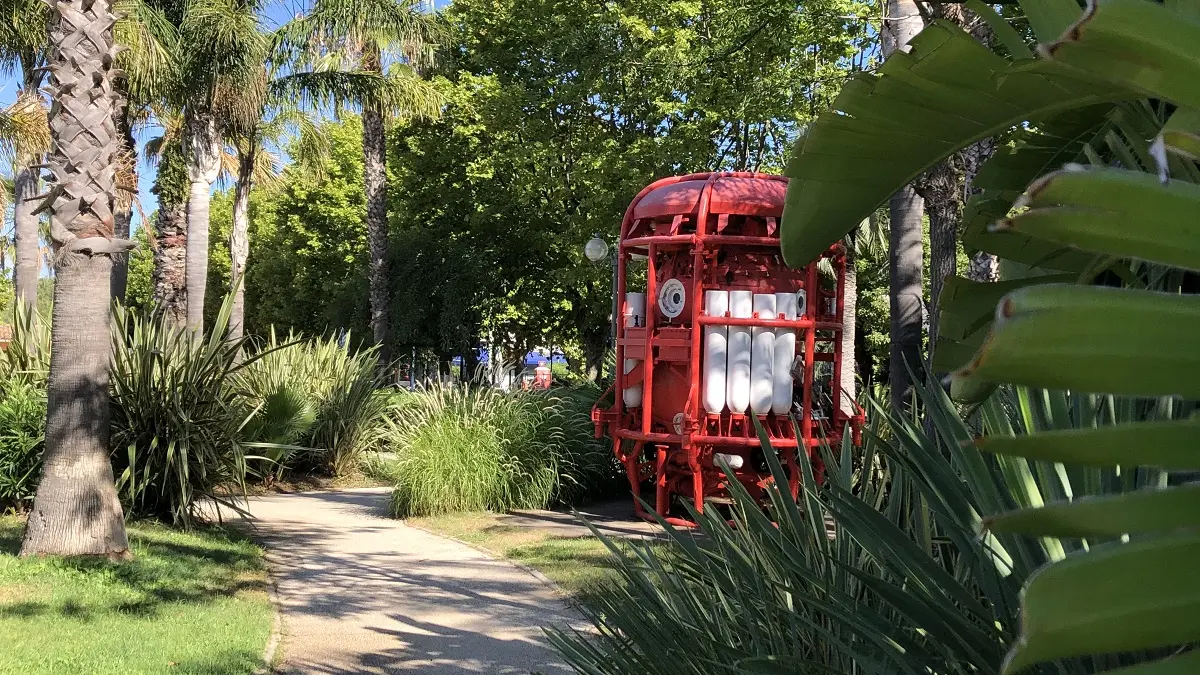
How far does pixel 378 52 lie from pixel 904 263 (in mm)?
18303

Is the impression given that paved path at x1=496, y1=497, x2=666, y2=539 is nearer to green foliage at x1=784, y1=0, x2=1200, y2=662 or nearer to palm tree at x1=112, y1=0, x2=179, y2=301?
palm tree at x1=112, y1=0, x2=179, y2=301

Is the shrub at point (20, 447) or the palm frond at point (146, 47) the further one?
the palm frond at point (146, 47)

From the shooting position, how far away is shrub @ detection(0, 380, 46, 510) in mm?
9836

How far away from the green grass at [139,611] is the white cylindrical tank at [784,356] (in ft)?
15.7

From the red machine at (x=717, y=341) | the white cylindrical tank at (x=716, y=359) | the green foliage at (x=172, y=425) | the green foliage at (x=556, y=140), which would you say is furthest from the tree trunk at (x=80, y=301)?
the green foliage at (x=556, y=140)

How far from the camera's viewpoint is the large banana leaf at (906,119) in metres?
1.41

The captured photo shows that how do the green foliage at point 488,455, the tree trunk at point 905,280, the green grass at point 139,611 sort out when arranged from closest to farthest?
1. the green grass at point 139,611
2. the tree trunk at point 905,280
3. the green foliage at point 488,455

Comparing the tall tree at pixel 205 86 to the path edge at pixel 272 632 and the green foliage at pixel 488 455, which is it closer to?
the green foliage at pixel 488 455

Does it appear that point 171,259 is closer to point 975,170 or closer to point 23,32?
point 23,32

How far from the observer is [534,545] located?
31.8 ft

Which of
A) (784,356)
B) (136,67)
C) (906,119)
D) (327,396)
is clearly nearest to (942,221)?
(784,356)

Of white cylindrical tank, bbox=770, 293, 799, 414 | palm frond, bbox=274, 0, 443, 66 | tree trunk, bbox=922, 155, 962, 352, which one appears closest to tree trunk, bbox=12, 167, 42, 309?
palm frond, bbox=274, 0, 443, 66

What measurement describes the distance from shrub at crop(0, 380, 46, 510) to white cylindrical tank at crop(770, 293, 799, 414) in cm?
701

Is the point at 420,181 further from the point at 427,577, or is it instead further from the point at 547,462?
the point at 427,577
